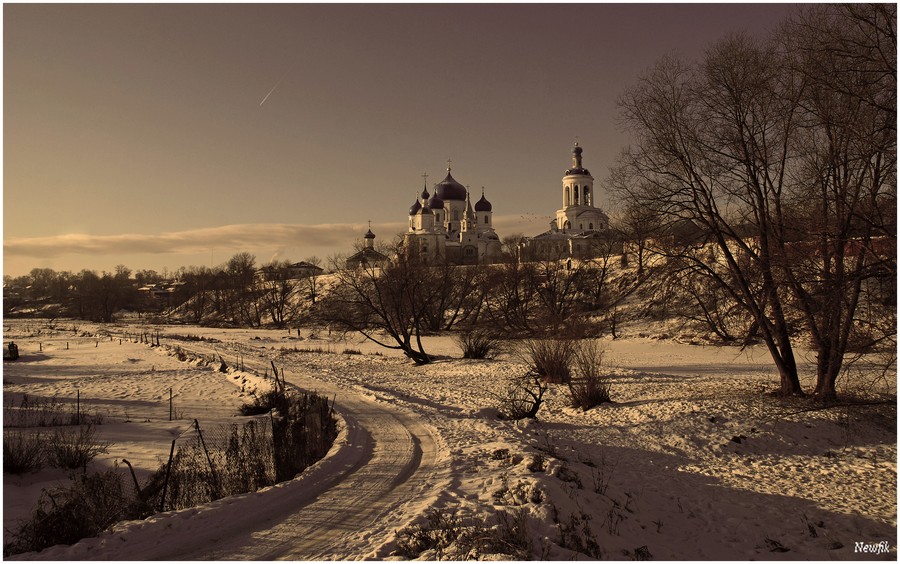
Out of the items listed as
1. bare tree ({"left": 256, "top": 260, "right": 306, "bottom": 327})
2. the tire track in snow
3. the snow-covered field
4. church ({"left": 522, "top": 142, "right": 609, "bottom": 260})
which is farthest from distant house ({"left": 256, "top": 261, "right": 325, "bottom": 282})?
the tire track in snow

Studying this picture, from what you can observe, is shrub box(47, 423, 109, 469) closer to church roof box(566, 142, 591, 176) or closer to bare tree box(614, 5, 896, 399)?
bare tree box(614, 5, 896, 399)

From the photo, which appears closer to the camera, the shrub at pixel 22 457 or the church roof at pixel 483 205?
the shrub at pixel 22 457

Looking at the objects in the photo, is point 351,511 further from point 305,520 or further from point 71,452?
point 71,452

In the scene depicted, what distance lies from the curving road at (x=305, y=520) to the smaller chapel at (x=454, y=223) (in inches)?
3066

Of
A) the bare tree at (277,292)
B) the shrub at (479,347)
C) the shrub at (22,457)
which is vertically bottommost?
the shrub at (22,457)

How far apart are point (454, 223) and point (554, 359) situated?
284ft

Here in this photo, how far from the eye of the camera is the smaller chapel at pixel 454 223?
95262 millimetres

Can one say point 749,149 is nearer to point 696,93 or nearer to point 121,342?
point 696,93

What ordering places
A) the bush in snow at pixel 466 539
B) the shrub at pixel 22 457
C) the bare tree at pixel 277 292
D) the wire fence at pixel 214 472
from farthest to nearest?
the bare tree at pixel 277 292 → the shrub at pixel 22 457 → the wire fence at pixel 214 472 → the bush in snow at pixel 466 539

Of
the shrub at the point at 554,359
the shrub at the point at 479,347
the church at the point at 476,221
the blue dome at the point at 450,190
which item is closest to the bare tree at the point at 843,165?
the shrub at the point at 554,359

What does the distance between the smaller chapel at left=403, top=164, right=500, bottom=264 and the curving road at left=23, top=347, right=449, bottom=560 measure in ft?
255

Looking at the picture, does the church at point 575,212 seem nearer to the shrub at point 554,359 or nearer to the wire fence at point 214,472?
the shrub at point 554,359

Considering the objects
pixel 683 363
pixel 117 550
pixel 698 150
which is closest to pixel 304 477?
pixel 117 550

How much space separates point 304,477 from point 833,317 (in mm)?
11041
